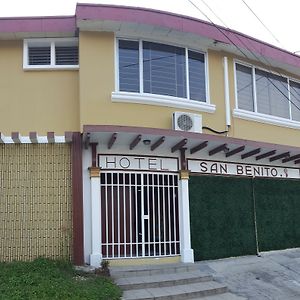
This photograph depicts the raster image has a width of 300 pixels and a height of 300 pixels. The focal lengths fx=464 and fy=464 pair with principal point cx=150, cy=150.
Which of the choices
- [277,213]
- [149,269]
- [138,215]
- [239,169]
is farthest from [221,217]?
[149,269]

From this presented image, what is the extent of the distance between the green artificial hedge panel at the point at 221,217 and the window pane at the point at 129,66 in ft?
9.13

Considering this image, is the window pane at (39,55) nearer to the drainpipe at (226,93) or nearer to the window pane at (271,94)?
the drainpipe at (226,93)

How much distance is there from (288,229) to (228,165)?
2.97 m

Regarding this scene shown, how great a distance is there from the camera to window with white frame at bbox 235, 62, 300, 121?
13.4 metres

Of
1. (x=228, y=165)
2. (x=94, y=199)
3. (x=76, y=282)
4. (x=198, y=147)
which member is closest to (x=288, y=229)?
(x=228, y=165)

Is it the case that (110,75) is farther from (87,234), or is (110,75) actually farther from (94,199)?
(87,234)

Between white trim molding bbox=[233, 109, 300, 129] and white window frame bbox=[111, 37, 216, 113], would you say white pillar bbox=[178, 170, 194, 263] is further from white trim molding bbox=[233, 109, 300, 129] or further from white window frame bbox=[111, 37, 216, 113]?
white trim molding bbox=[233, 109, 300, 129]

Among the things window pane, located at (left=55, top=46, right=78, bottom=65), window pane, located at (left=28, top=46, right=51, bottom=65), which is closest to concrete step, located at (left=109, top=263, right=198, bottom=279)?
window pane, located at (left=55, top=46, right=78, bottom=65)

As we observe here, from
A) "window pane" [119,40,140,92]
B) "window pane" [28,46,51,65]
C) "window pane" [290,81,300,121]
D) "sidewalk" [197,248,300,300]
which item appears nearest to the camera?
"sidewalk" [197,248,300,300]

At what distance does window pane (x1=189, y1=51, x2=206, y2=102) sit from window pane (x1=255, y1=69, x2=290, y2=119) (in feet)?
7.20

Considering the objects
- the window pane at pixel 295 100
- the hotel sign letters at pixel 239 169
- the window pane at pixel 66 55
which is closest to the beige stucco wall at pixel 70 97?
the window pane at pixel 66 55

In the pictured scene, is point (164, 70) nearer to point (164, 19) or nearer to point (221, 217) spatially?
point (164, 19)

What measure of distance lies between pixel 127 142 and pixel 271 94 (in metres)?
5.67

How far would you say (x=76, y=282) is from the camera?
8758mm
